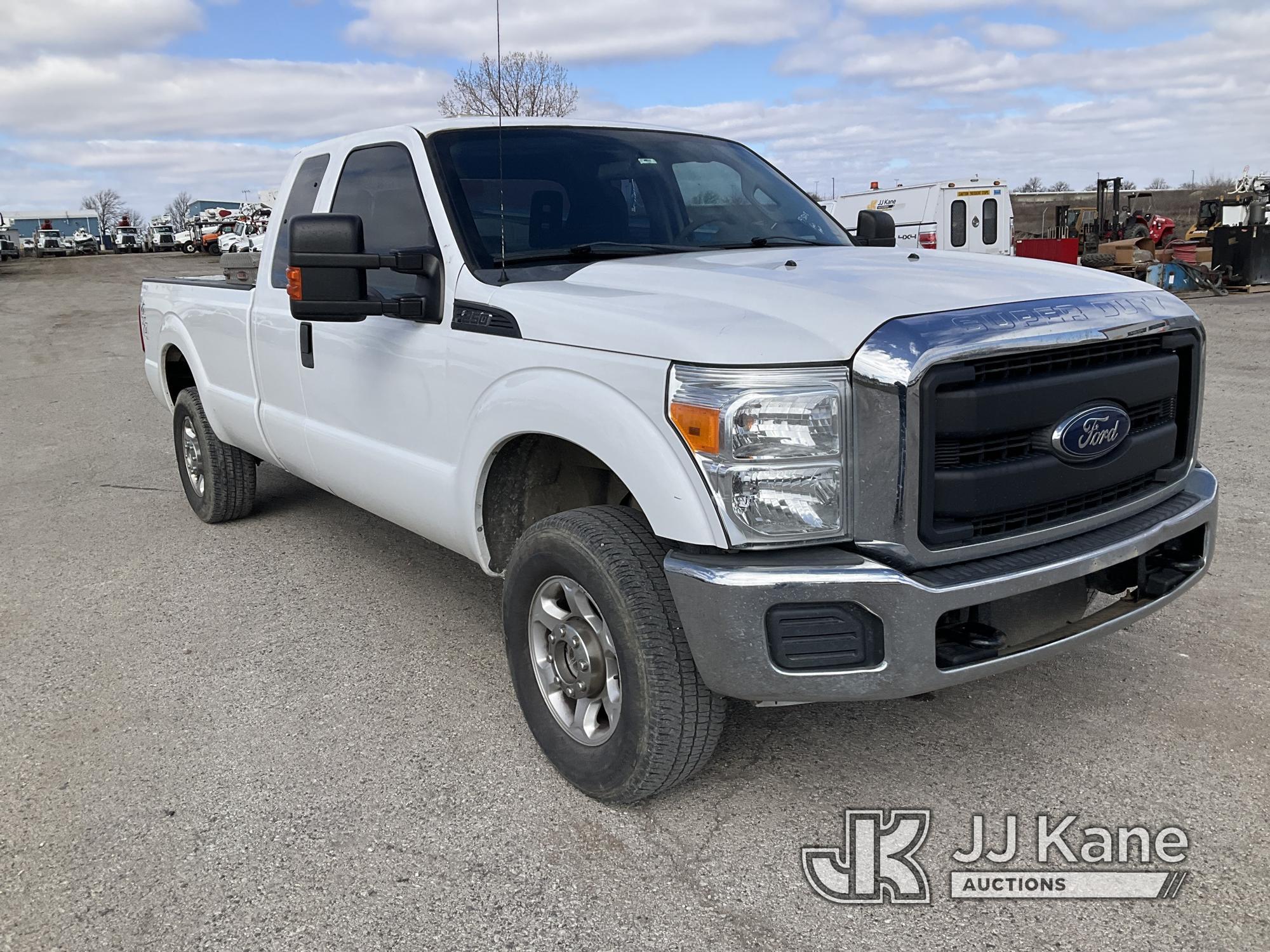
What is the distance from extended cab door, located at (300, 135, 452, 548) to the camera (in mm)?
3625

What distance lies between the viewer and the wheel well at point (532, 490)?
136 inches

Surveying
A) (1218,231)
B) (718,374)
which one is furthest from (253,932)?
(1218,231)

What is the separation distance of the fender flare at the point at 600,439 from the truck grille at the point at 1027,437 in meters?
0.57

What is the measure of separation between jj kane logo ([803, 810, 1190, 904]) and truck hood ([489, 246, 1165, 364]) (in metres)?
1.32

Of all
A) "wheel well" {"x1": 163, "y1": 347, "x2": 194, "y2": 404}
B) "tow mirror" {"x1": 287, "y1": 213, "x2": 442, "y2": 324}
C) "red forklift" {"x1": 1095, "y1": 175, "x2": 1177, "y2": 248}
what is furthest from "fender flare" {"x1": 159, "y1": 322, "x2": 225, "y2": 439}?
"red forklift" {"x1": 1095, "y1": 175, "x2": 1177, "y2": 248}

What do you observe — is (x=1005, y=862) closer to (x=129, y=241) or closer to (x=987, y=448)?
(x=987, y=448)

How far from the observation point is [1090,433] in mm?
2766

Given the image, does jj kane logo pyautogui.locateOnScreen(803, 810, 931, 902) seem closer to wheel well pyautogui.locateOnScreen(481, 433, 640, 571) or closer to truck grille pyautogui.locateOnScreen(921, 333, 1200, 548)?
truck grille pyautogui.locateOnScreen(921, 333, 1200, 548)

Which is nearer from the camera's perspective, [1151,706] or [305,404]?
[1151,706]

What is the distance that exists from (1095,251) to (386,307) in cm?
2732

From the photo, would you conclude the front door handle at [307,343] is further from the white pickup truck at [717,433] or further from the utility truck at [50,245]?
the utility truck at [50,245]

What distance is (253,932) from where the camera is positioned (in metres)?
2.50

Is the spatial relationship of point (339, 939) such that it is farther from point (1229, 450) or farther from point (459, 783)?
point (1229, 450)

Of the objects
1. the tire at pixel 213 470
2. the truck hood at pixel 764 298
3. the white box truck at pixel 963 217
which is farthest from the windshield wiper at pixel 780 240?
the white box truck at pixel 963 217
